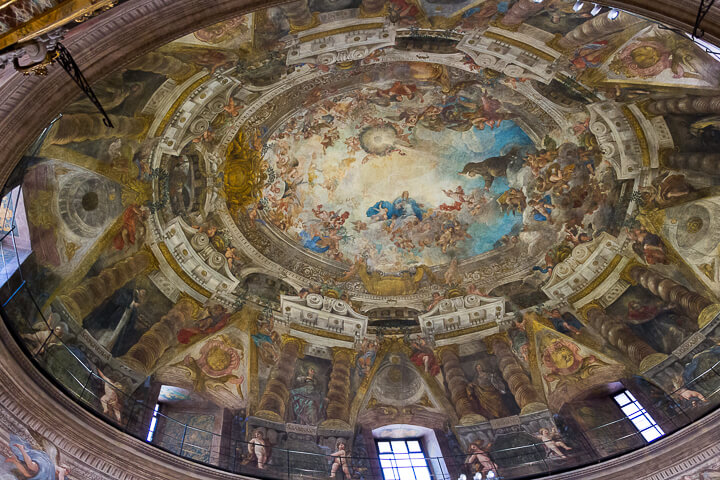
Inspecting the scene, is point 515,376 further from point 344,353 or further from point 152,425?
point 152,425

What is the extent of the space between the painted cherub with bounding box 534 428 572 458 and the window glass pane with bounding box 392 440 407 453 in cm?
328

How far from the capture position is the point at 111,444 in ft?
38.9

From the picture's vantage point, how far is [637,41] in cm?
1391

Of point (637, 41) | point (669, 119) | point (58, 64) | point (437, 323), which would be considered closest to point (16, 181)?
point (58, 64)

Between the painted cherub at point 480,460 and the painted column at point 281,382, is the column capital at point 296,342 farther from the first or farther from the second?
the painted cherub at point 480,460

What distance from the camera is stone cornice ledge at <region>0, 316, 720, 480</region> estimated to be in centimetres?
1104

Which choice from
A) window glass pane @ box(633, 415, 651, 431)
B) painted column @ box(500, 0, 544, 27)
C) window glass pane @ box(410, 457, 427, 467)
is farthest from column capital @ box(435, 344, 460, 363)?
painted column @ box(500, 0, 544, 27)

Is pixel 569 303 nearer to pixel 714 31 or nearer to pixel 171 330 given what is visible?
pixel 714 31

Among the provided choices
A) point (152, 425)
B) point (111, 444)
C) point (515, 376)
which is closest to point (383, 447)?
point (515, 376)

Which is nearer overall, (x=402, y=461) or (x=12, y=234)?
(x=12, y=234)

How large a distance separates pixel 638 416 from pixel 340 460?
7.18m

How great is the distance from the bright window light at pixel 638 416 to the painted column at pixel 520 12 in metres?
9.37

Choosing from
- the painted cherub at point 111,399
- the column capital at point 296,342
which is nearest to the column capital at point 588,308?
the column capital at point 296,342

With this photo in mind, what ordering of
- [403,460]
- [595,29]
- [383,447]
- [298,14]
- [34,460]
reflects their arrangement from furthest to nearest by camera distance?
[383,447] < [403,460] < [595,29] < [298,14] < [34,460]
